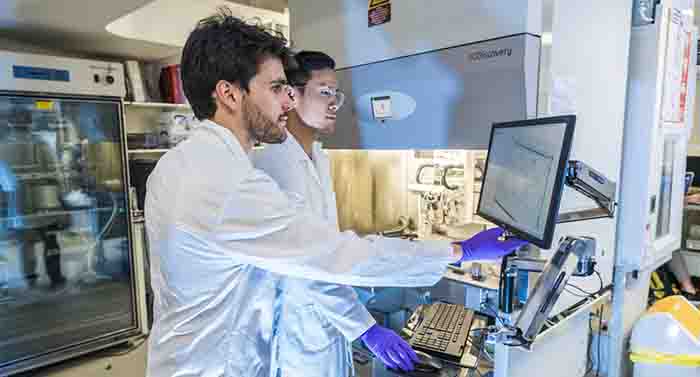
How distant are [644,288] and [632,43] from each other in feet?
3.48

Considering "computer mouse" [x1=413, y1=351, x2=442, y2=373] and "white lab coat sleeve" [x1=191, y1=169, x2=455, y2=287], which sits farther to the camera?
"computer mouse" [x1=413, y1=351, x2=442, y2=373]

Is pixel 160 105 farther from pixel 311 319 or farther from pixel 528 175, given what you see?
pixel 528 175

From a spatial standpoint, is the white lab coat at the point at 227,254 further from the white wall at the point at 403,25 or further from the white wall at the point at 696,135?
the white wall at the point at 696,135

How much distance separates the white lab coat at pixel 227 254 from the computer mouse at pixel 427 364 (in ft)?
0.84

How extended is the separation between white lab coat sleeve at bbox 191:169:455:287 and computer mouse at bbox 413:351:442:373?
0.29 metres

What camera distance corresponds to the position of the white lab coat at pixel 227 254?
0.97 m

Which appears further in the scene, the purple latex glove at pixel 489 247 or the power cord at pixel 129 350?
the power cord at pixel 129 350

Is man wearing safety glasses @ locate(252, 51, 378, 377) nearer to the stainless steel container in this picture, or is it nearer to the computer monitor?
the computer monitor

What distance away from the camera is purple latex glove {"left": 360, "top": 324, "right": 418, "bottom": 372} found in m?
1.23

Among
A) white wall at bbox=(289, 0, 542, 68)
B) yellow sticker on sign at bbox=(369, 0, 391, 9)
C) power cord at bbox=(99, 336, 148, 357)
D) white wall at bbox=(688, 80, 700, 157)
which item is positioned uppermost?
yellow sticker on sign at bbox=(369, 0, 391, 9)

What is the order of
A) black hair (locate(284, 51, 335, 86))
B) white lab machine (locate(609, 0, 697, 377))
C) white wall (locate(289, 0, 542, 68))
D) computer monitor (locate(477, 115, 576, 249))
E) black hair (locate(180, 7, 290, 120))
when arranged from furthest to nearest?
1. white lab machine (locate(609, 0, 697, 377))
2. black hair (locate(284, 51, 335, 86))
3. white wall (locate(289, 0, 542, 68))
4. black hair (locate(180, 7, 290, 120))
5. computer monitor (locate(477, 115, 576, 249))

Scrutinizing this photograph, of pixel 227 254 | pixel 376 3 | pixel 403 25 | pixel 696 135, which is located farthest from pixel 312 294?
pixel 696 135

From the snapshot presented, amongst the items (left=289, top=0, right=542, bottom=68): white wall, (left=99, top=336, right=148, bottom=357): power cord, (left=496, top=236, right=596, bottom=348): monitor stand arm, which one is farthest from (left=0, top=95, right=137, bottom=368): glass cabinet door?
(left=496, top=236, right=596, bottom=348): monitor stand arm

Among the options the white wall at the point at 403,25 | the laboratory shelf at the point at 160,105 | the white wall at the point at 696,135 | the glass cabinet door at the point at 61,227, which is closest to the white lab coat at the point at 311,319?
the white wall at the point at 403,25
